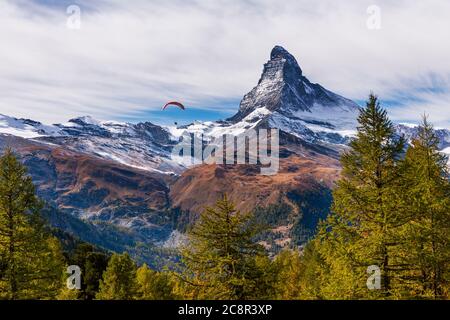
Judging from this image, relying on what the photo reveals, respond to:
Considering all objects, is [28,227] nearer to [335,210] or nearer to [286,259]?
[335,210]

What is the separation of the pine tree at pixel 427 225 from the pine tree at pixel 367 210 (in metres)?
0.61

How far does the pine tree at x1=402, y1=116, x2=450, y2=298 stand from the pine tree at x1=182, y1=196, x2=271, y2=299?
7152mm

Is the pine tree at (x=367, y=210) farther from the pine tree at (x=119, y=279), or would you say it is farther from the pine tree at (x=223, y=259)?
the pine tree at (x=119, y=279)

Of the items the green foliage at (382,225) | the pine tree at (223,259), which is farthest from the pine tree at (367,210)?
the pine tree at (223,259)

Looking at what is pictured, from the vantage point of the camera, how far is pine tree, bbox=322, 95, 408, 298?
1952 cm

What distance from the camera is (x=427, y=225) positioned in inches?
843

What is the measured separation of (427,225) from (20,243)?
75.9 feet

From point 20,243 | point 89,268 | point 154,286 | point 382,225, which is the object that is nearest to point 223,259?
point 382,225

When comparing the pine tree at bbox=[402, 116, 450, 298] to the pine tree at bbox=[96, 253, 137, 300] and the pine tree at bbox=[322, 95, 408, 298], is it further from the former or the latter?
the pine tree at bbox=[96, 253, 137, 300]

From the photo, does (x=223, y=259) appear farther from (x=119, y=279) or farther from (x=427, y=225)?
(x=119, y=279)

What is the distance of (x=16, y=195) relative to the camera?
91.1ft
